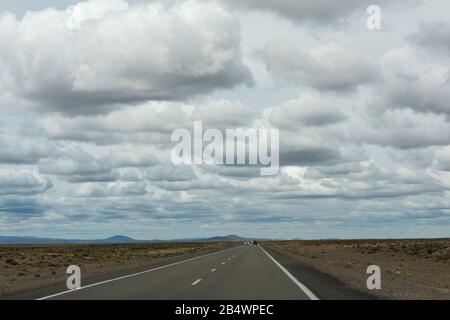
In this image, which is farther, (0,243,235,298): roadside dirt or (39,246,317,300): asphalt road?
(0,243,235,298): roadside dirt

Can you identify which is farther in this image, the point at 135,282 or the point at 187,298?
the point at 135,282

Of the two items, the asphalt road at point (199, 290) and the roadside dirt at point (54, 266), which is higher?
the asphalt road at point (199, 290)

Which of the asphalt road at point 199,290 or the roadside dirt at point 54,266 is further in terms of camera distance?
the roadside dirt at point 54,266

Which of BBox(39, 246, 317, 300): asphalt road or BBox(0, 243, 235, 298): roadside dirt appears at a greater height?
BBox(39, 246, 317, 300): asphalt road

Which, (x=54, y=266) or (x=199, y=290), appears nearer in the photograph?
(x=199, y=290)

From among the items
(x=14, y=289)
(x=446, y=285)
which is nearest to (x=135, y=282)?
(x=14, y=289)

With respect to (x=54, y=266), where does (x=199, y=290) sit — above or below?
above
